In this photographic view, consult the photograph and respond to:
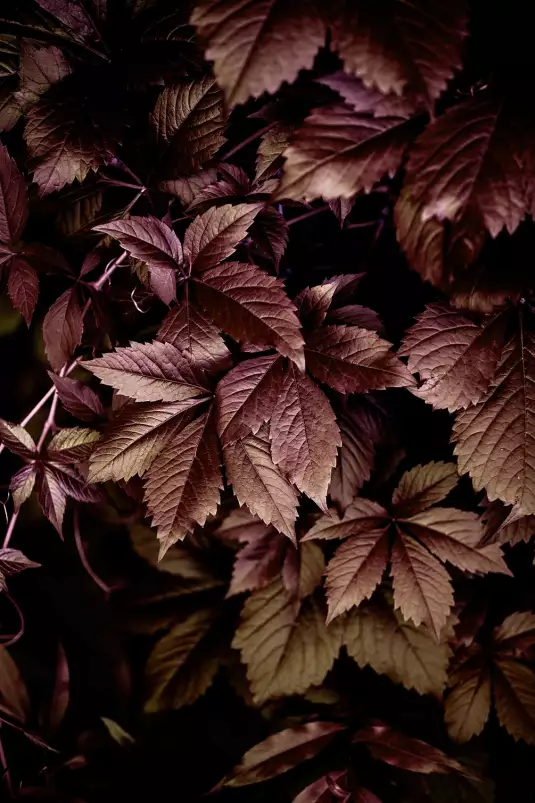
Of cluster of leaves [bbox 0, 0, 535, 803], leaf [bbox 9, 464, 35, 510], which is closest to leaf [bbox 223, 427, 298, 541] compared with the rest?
cluster of leaves [bbox 0, 0, 535, 803]

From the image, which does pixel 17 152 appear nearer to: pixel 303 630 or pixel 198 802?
pixel 303 630

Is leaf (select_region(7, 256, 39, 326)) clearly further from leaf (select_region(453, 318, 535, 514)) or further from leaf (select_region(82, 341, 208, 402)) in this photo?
leaf (select_region(453, 318, 535, 514))

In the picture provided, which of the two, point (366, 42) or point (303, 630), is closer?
point (366, 42)

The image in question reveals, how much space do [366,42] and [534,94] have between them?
0.67ft

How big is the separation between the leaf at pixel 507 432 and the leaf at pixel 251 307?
0.31 m

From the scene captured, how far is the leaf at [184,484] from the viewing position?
828 mm

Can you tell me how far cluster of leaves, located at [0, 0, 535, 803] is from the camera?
0.60m

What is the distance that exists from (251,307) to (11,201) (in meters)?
0.42

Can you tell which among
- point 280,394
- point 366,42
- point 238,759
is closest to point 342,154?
point 366,42

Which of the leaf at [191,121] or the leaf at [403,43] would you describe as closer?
the leaf at [403,43]

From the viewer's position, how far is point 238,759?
1.40 m

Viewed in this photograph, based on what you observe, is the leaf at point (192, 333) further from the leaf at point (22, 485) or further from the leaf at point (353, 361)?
the leaf at point (22, 485)

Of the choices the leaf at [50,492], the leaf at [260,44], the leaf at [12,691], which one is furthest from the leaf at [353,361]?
the leaf at [12,691]

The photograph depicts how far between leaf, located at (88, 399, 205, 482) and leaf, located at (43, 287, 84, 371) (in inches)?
6.7
